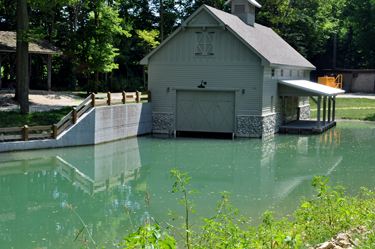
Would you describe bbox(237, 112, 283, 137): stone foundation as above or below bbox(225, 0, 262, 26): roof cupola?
below

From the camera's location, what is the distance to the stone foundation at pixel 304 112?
109 feet

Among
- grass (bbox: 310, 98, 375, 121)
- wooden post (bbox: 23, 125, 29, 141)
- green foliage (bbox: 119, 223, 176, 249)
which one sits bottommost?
wooden post (bbox: 23, 125, 29, 141)

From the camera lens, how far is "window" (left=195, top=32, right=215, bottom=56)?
2419 cm

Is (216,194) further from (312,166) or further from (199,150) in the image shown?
(199,150)

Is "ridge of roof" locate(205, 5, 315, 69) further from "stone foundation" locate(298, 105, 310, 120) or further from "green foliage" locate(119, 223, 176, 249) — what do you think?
"green foliage" locate(119, 223, 176, 249)

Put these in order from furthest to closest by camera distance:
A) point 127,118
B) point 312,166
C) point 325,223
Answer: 1. point 127,118
2. point 312,166
3. point 325,223

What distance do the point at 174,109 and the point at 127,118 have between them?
9.83 feet

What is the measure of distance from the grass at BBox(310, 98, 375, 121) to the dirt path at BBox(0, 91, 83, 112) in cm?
1905

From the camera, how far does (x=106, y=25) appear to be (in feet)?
96.2

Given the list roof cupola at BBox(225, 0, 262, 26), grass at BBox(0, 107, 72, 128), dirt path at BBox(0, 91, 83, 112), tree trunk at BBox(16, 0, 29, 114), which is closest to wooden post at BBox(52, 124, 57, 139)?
grass at BBox(0, 107, 72, 128)

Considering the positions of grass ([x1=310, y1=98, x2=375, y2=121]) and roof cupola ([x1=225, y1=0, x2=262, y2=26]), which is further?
grass ([x1=310, y1=98, x2=375, y2=121])

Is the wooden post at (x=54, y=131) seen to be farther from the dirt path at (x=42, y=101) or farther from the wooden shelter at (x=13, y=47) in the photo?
the wooden shelter at (x=13, y=47)

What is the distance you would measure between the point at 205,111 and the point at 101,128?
6202mm

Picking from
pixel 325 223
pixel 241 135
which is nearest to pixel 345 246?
pixel 325 223
